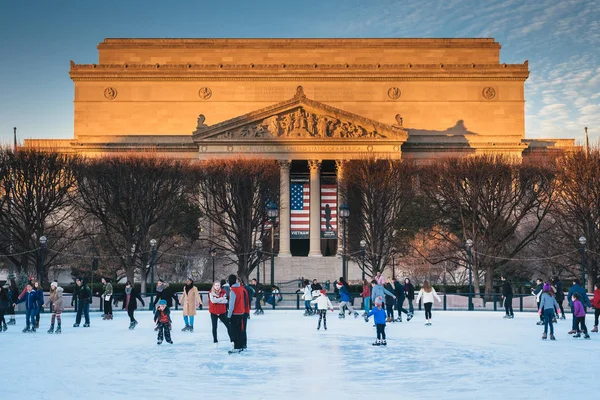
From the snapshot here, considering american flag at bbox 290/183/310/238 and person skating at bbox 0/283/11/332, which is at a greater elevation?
american flag at bbox 290/183/310/238

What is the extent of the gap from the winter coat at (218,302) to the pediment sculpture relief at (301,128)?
5324 centimetres

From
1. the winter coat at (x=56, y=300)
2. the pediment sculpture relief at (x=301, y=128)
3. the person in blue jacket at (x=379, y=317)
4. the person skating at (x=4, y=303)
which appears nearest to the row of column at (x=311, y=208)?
the pediment sculpture relief at (x=301, y=128)

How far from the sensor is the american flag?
73.6 m

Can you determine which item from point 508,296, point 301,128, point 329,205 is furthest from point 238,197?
point 508,296

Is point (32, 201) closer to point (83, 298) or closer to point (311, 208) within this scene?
point (83, 298)

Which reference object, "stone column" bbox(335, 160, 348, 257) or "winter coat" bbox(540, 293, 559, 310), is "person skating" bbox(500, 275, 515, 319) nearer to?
"winter coat" bbox(540, 293, 559, 310)

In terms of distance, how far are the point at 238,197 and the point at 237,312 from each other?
42667mm

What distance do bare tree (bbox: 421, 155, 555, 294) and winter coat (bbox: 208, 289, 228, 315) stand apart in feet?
111

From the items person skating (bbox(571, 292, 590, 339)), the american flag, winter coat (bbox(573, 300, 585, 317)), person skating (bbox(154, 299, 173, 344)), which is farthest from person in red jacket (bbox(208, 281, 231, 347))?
the american flag

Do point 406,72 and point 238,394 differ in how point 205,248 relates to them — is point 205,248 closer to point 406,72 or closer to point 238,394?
point 406,72

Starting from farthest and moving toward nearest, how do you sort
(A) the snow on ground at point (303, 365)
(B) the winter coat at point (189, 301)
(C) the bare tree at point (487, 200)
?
(C) the bare tree at point (487, 200) → (B) the winter coat at point (189, 301) → (A) the snow on ground at point (303, 365)

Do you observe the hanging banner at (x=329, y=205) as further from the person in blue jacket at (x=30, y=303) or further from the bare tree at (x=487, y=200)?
the person in blue jacket at (x=30, y=303)

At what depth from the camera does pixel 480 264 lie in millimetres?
58500

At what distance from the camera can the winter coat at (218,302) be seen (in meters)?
26.0
